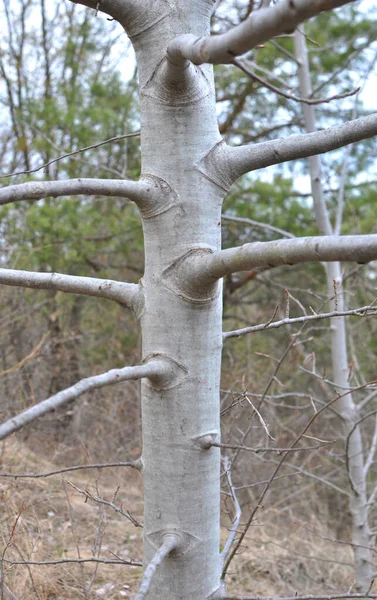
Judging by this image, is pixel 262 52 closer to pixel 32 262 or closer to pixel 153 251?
pixel 32 262

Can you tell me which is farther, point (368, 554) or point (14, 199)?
point (368, 554)

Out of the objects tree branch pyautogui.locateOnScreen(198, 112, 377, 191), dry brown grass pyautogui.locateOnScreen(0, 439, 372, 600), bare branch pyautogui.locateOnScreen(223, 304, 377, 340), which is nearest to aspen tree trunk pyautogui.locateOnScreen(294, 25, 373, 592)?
dry brown grass pyautogui.locateOnScreen(0, 439, 372, 600)

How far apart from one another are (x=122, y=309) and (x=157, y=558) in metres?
6.70

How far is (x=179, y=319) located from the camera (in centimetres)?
141

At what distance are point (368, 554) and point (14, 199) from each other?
3.70 meters

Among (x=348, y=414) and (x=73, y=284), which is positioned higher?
(x=73, y=284)

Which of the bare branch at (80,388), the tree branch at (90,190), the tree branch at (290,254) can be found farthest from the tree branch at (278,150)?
the bare branch at (80,388)

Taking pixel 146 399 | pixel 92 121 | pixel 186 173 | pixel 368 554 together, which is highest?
pixel 92 121

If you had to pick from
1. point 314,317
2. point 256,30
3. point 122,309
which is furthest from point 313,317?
point 122,309

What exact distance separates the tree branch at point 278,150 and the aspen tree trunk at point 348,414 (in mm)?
2389

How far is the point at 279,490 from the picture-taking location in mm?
7367

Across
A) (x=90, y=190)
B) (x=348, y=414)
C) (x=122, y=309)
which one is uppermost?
(x=122, y=309)

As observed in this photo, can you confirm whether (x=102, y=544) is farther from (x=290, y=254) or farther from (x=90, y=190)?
(x=290, y=254)

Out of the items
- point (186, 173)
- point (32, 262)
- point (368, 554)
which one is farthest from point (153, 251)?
point (32, 262)
